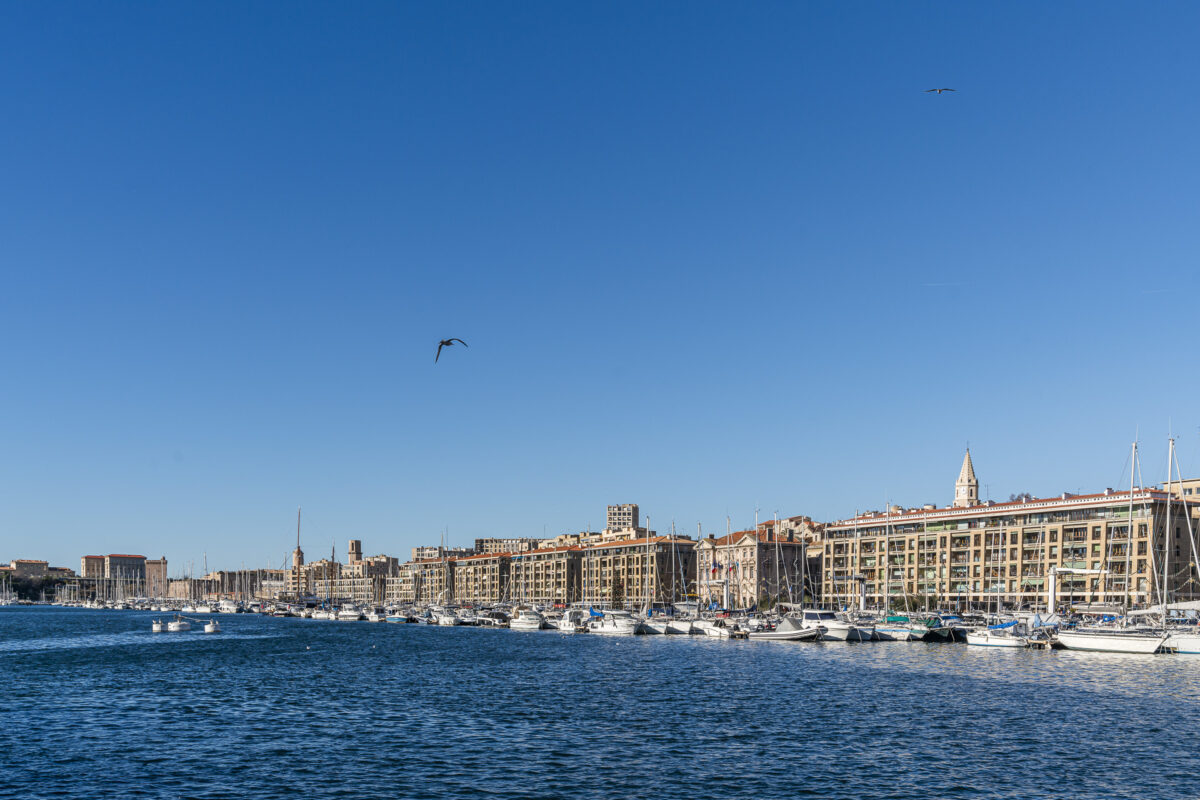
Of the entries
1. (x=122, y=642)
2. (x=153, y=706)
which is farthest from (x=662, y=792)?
(x=122, y=642)

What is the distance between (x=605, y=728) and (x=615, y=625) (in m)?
112

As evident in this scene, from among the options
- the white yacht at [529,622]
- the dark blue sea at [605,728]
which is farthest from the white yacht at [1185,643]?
the white yacht at [529,622]

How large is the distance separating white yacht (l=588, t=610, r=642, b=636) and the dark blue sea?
191 ft

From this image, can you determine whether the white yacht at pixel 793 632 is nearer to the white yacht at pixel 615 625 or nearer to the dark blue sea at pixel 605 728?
the white yacht at pixel 615 625

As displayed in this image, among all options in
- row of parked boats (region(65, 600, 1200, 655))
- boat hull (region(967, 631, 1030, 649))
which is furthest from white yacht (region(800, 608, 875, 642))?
boat hull (region(967, 631, 1030, 649))

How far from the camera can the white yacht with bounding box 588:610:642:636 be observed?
167 meters

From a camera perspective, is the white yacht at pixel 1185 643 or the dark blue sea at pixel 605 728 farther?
the white yacht at pixel 1185 643

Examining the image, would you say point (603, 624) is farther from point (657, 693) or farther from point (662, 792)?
point (662, 792)

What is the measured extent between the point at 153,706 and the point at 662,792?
42.6m

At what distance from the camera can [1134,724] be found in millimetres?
59781

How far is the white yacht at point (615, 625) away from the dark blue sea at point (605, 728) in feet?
191

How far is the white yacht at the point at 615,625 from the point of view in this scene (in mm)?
166875

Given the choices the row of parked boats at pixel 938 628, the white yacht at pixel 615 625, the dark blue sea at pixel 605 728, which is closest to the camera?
the dark blue sea at pixel 605 728

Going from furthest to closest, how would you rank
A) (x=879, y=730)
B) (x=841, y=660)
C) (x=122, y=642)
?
(x=122, y=642)
(x=841, y=660)
(x=879, y=730)
